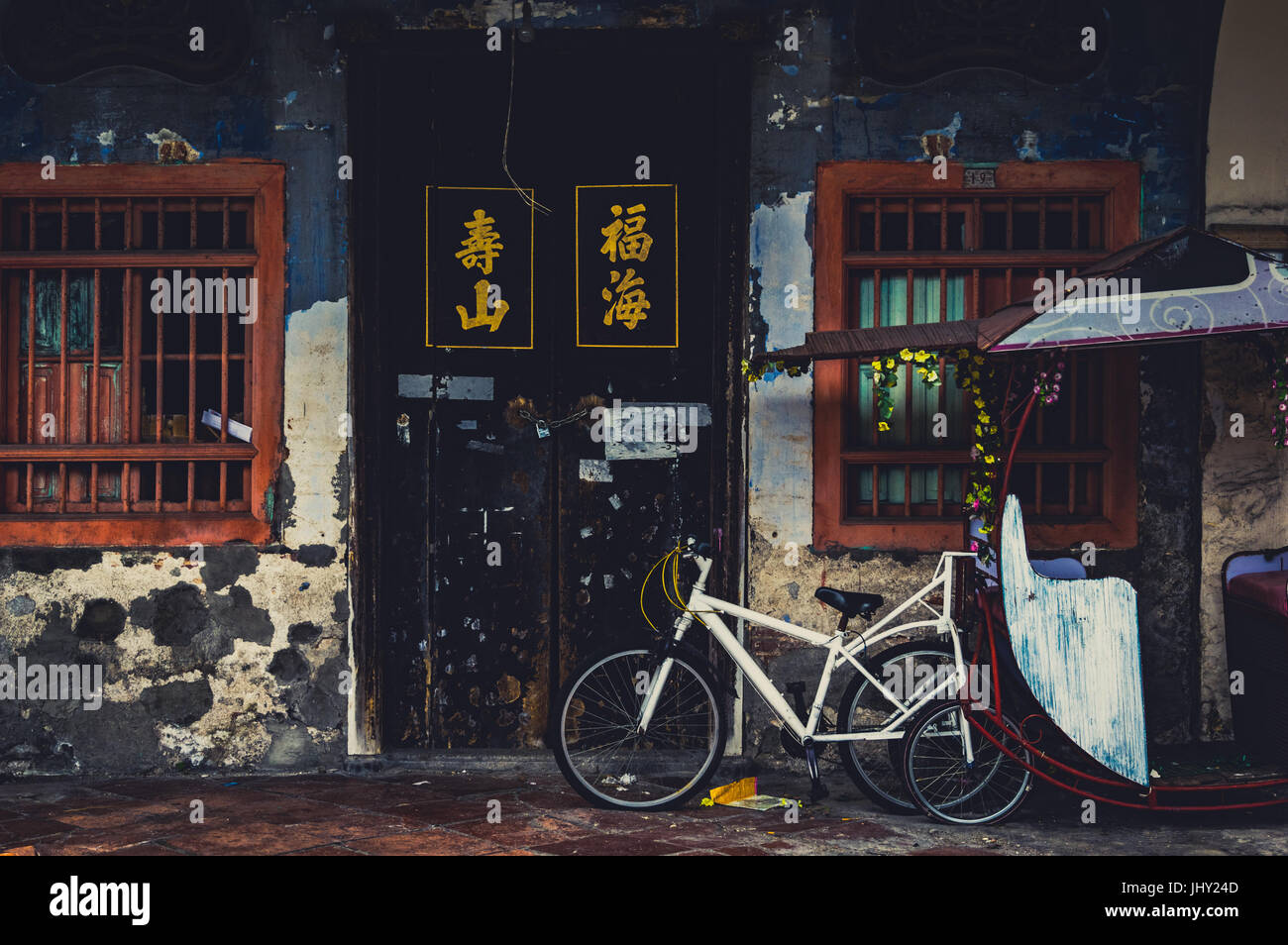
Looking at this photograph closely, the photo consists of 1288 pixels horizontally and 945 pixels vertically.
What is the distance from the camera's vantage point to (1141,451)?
625cm

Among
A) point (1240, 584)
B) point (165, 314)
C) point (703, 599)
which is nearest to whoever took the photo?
point (703, 599)

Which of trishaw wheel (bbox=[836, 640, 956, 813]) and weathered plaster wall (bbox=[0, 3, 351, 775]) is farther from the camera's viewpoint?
weathered plaster wall (bbox=[0, 3, 351, 775])

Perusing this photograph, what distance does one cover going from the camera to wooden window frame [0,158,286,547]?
246 inches

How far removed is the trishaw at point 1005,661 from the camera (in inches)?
203

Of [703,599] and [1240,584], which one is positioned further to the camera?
[1240,584]

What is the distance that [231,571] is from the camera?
623cm

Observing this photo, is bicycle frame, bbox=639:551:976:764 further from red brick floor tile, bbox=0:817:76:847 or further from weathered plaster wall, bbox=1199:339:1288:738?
red brick floor tile, bbox=0:817:76:847

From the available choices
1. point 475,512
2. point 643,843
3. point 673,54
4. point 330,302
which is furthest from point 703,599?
point 673,54

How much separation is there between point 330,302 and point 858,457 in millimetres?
2719

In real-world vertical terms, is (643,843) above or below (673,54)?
below

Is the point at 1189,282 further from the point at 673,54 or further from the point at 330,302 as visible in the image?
the point at 330,302

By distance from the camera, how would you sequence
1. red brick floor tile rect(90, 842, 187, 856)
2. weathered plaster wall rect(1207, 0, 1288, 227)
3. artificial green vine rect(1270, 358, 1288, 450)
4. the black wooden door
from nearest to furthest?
red brick floor tile rect(90, 842, 187, 856) < artificial green vine rect(1270, 358, 1288, 450) < weathered plaster wall rect(1207, 0, 1288, 227) < the black wooden door

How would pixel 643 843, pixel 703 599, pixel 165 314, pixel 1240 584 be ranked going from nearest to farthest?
pixel 643 843, pixel 703 599, pixel 1240 584, pixel 165 314

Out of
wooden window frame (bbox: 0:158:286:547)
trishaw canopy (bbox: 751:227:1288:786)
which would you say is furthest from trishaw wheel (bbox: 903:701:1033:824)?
wooden window frame (bbox: 0:158:286:547)
